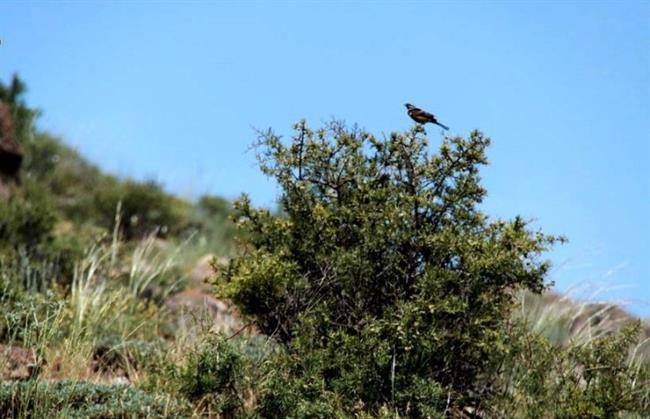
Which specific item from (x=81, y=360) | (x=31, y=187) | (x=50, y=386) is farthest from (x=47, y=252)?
(x=50, y=386)

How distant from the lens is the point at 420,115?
7.77m

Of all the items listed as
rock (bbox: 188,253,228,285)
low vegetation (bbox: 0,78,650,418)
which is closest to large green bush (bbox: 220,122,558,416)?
low vegetation (bbox: 0,78,650,418)

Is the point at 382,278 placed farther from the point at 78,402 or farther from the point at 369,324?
the point at 78,402

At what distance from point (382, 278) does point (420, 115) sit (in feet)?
4.39

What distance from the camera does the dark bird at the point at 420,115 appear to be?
25.4 ft

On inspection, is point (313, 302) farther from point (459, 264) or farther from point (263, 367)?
point (459, 264)

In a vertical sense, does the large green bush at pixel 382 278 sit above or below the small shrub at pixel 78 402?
above

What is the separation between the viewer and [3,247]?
1377 centimetres

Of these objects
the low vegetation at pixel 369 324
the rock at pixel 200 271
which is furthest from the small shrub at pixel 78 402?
the rock at pixel 200 271

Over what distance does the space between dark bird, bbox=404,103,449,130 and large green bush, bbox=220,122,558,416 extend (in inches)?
3.7

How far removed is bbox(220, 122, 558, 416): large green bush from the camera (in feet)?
23.9

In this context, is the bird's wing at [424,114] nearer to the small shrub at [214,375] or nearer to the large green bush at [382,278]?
the large green bush at [382,278]

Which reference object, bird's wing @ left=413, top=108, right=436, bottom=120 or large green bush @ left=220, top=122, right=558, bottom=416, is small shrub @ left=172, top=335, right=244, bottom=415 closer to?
large green bush @ left=220, top=122, right=558, bottom=416

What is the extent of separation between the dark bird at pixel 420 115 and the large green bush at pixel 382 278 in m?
0.10
